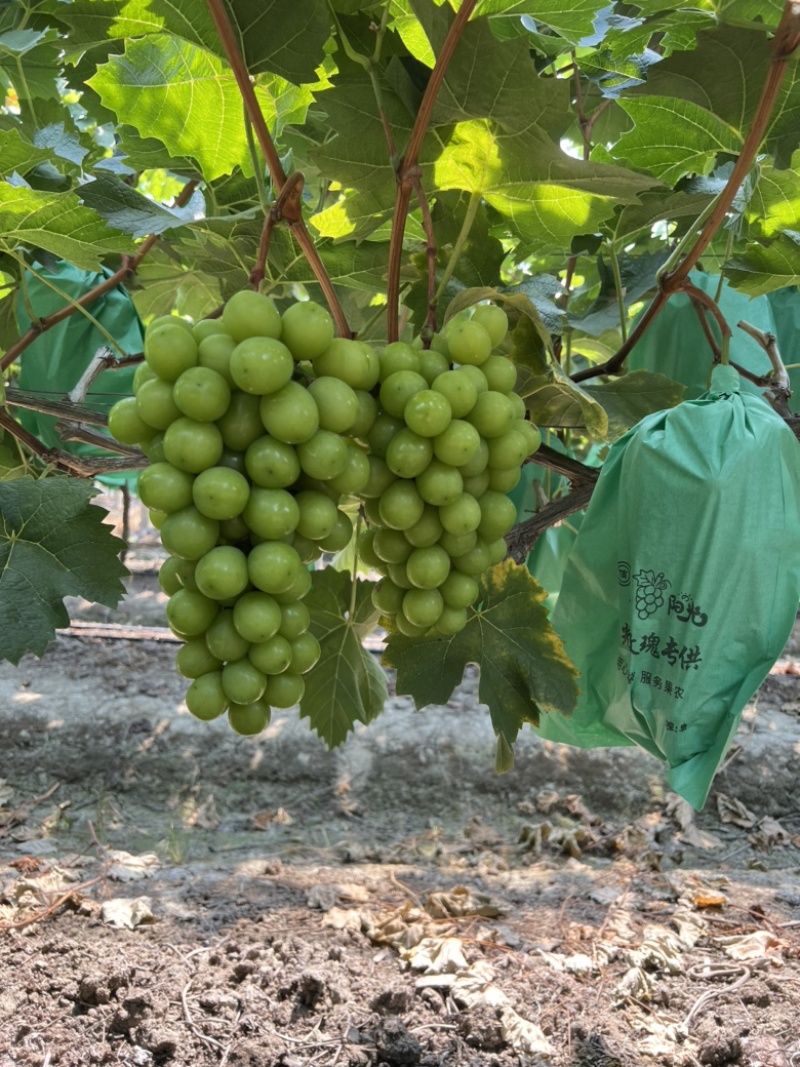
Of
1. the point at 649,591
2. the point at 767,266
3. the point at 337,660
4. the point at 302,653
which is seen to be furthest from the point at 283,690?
the point at 767,266

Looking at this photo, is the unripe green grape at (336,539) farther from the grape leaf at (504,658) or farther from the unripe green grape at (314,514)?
the grape leaf at (504,658)

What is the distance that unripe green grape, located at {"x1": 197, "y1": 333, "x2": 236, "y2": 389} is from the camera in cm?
74

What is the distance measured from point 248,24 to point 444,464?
0.54m

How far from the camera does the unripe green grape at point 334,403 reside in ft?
2.48

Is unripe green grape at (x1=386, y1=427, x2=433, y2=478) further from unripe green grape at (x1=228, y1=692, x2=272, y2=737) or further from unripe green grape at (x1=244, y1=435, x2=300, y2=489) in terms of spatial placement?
unripe green grape at (x1=228, y1=692, x2=272, y2=737)

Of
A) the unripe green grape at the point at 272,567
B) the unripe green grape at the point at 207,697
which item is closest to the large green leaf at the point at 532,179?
the unripe green grape at the point at 272,567

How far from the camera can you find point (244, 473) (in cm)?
77

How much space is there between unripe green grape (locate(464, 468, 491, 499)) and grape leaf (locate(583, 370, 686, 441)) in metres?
0.57

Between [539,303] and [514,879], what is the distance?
268cm

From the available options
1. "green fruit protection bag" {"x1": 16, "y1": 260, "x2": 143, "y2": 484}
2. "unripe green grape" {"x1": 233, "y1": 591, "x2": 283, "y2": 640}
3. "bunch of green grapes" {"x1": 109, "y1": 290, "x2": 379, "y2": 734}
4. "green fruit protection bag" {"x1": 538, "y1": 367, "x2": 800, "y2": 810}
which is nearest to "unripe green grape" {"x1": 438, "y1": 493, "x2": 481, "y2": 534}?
"bunch of green grapes" {"x1": 109, "y1": 290, "x2": 379, "y2": 734}

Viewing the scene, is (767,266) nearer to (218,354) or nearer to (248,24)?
(248,24)

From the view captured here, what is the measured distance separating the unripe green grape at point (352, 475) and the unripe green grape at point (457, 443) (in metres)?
0.07

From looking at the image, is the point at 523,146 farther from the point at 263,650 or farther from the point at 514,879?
the point at 514,879

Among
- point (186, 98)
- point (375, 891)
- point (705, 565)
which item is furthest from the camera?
point (375, 891)
